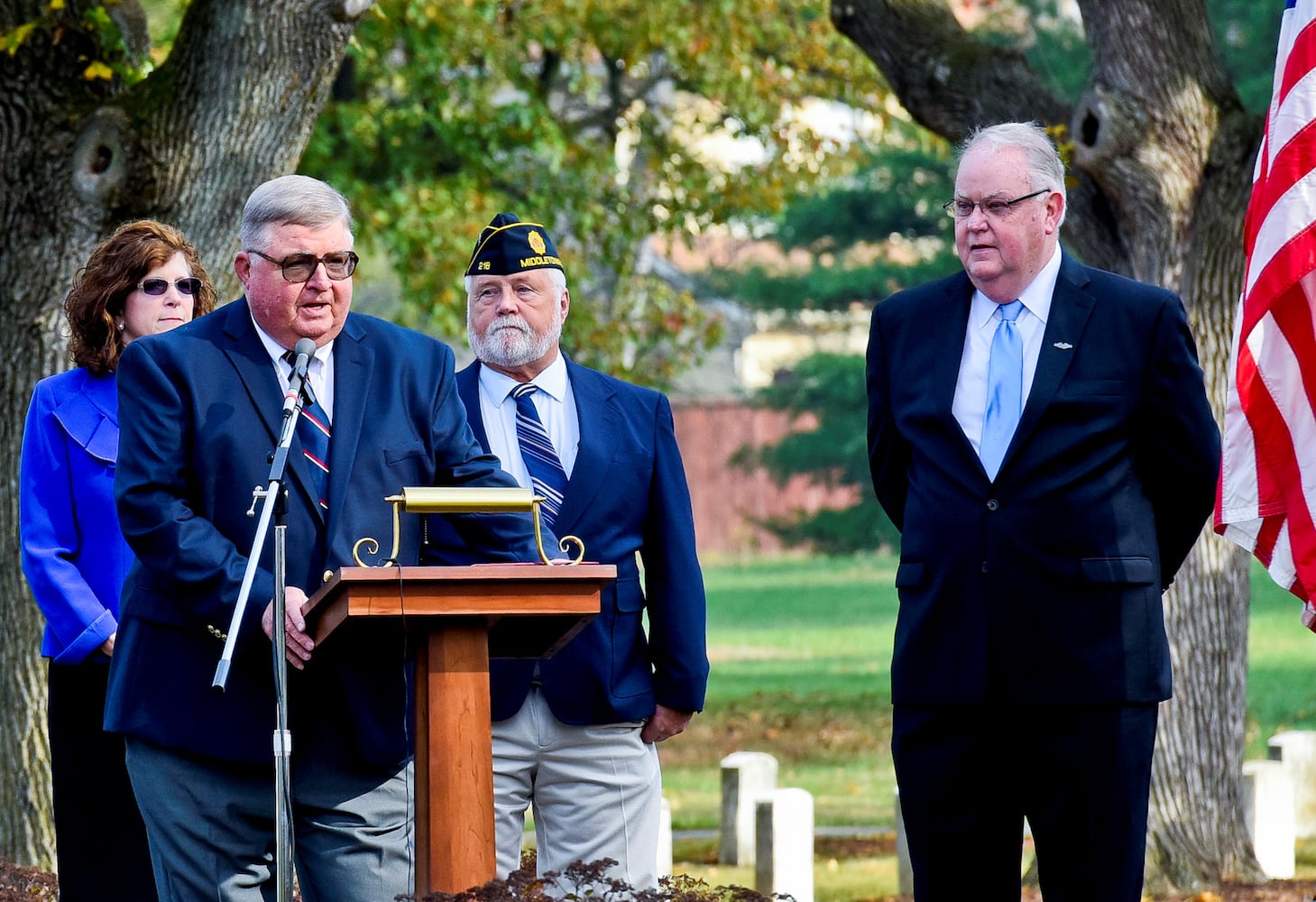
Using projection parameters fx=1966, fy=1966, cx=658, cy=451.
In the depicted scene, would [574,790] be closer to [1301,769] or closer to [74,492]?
[74,492]

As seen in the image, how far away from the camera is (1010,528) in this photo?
459cm

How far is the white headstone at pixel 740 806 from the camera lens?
9.80 metres

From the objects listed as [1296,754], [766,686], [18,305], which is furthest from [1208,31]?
[766,686]

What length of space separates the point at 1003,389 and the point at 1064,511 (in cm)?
34

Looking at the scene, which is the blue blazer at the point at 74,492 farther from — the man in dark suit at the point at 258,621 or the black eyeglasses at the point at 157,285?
the man in dark suit at the point at 258,621

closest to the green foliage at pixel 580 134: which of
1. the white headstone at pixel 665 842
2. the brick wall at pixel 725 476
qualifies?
the white headstone at pixel 665 842

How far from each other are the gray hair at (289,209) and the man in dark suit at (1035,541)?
148cm

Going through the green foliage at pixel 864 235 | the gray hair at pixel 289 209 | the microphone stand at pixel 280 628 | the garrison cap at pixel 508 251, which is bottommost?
the microphone stand at pixel 280 628

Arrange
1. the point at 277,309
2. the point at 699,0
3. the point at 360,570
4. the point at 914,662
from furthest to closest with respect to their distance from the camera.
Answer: the point at 699,0, the point at 914,662, the point at 277,309, the point at 360,570

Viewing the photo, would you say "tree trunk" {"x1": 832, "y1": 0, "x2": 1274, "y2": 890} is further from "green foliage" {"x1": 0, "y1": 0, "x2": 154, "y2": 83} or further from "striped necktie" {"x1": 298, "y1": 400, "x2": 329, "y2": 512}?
"striped necktie" {"x1": 298, "y1": 400, "x2": 329, "y2": 512}

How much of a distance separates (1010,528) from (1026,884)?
467 cm

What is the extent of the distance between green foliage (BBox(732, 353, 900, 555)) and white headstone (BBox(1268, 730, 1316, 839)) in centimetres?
2203

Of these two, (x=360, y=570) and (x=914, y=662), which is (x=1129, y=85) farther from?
(x=360, y=570)

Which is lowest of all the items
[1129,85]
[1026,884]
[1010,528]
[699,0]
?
[1026,884]
